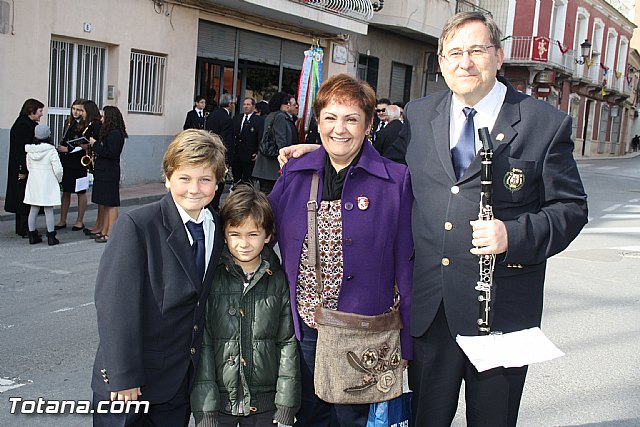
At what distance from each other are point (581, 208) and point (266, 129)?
839cm

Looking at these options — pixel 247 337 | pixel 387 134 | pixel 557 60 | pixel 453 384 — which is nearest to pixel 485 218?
pixel 453 384

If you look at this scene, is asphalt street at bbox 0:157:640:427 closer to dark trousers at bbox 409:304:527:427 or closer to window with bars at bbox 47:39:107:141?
dark trousers at bbox 409:304:527:427

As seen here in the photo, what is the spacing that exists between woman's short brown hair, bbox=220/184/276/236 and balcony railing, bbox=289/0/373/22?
553 inches

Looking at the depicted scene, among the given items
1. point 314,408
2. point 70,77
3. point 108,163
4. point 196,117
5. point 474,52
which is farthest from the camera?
point 196,117

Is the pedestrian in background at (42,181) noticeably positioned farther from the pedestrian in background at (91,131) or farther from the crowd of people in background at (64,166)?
the pedestrian in background at (91,131)

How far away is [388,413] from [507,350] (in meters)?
0.65

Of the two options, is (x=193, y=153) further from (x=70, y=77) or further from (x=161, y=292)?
(x=70, y=77)

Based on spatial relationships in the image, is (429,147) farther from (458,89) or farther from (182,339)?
(182,339)

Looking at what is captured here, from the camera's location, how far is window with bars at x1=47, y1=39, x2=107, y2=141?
40.7 ft

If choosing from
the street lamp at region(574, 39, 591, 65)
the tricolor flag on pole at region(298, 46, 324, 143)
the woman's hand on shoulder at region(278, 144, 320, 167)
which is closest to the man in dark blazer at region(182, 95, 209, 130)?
the tricolor flag on pole at region(298, 46, 324, 143)

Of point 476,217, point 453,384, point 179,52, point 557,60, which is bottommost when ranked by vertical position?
point 453,384

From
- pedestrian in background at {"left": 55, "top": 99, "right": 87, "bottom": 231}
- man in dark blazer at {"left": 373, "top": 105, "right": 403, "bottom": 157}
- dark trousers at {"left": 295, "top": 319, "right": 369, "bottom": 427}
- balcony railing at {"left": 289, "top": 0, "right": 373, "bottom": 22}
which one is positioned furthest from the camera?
balcony railing at {"left": 289, "top": 0, "right": 373, "bottom": 22}

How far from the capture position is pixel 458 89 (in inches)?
115

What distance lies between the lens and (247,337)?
3057 mm
